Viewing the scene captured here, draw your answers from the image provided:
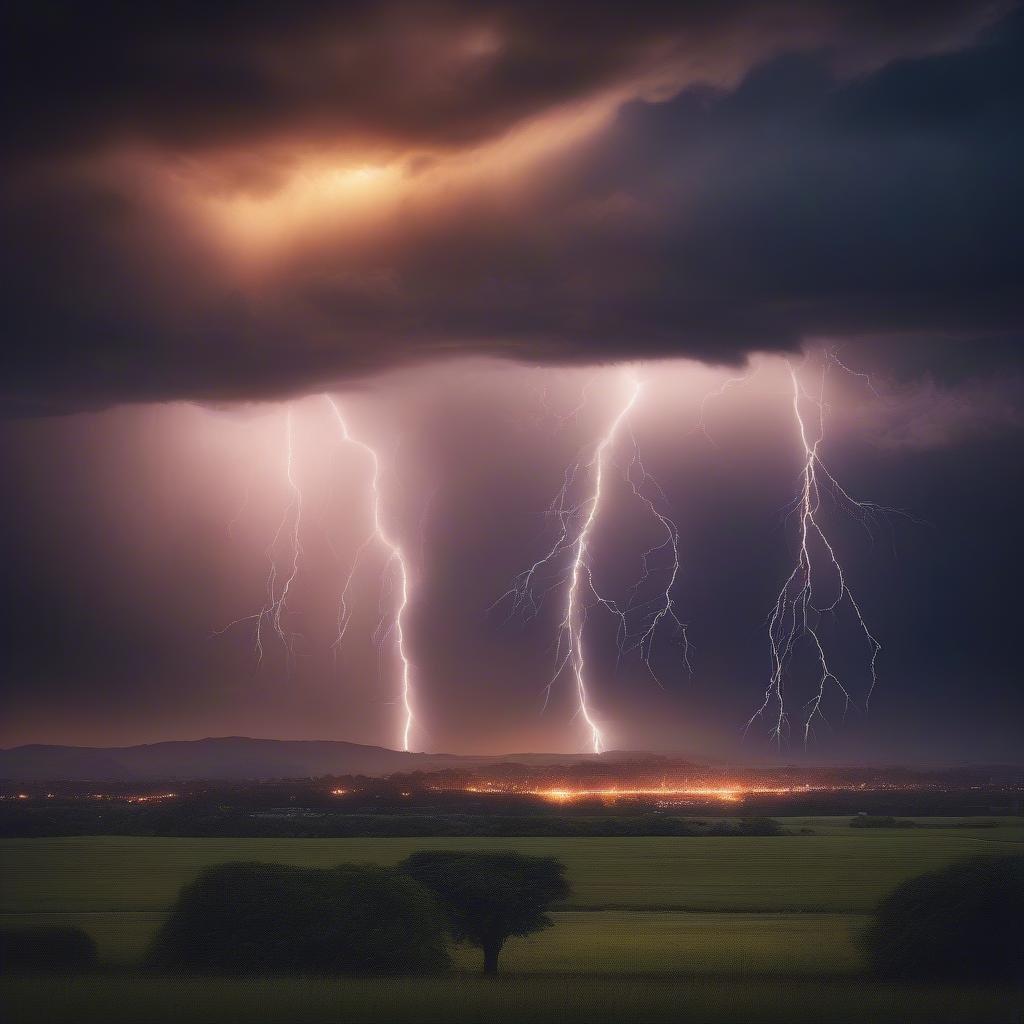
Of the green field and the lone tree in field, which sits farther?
the lone tree in field

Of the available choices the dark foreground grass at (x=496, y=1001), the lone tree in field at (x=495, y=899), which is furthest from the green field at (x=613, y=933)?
the lone tree in field at (x=495, y=899)

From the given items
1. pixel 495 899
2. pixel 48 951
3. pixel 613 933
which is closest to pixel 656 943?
pixel 613 933

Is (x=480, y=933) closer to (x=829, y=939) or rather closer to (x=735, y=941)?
(x=735, y=941)

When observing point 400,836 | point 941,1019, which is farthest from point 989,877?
point 400,836

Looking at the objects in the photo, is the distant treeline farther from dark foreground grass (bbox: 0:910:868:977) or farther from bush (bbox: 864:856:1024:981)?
bush (bbox: 864:856:1024:981)

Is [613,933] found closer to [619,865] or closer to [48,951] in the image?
→ [48,951]

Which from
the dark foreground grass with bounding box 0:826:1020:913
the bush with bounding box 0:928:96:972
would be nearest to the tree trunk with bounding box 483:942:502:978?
the bush with bounding box 0:928:96:972
